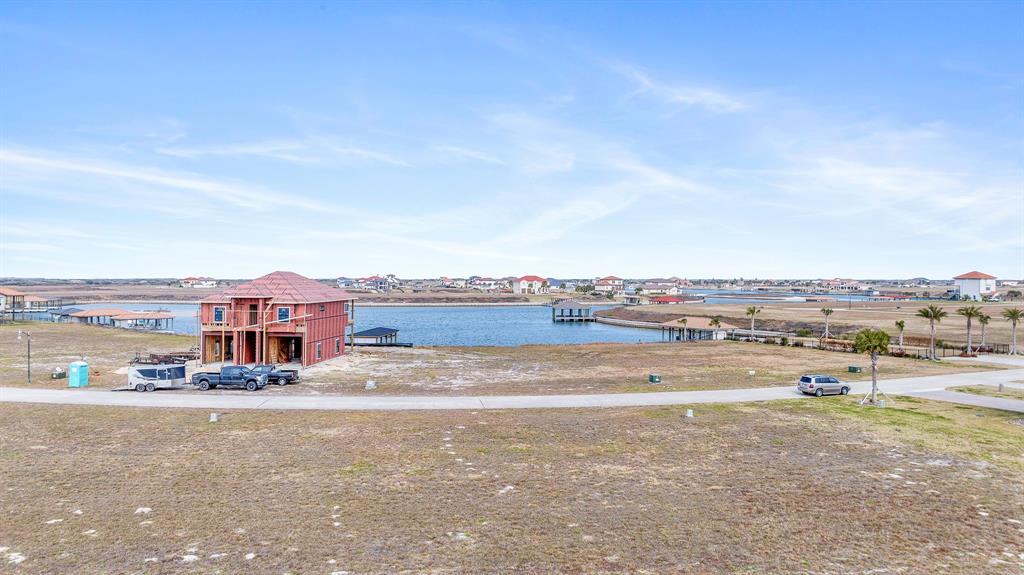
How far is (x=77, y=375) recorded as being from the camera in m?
38.2

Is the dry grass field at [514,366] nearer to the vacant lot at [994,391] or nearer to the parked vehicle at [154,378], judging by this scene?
the parked vehicle at [154,378]

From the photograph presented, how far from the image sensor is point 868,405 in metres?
34.3

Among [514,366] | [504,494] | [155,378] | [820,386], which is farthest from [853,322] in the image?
[155,378]

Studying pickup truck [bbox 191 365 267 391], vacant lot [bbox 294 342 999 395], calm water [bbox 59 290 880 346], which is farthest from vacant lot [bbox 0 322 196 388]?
calm water [bbox 59 290 880 346]

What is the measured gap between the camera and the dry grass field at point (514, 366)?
41.1m

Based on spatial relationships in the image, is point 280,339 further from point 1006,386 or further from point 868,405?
point 1006,386

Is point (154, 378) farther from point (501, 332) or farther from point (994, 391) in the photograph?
point (501, 332)

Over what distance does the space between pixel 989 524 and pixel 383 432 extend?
2236cm

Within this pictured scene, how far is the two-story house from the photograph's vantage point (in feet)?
166

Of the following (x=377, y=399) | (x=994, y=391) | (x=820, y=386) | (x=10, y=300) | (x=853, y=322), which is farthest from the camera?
(x=10, y=300)

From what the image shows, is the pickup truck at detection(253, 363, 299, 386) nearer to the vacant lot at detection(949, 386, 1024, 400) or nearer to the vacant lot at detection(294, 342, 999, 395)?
the vacant lot at detection(294, 342, 999, 395)

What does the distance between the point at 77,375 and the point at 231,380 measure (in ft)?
33.6

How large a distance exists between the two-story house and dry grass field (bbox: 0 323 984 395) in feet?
11.5

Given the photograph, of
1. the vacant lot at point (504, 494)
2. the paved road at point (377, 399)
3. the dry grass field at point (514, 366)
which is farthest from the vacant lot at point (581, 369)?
the vacant lot at point (504, 494)
